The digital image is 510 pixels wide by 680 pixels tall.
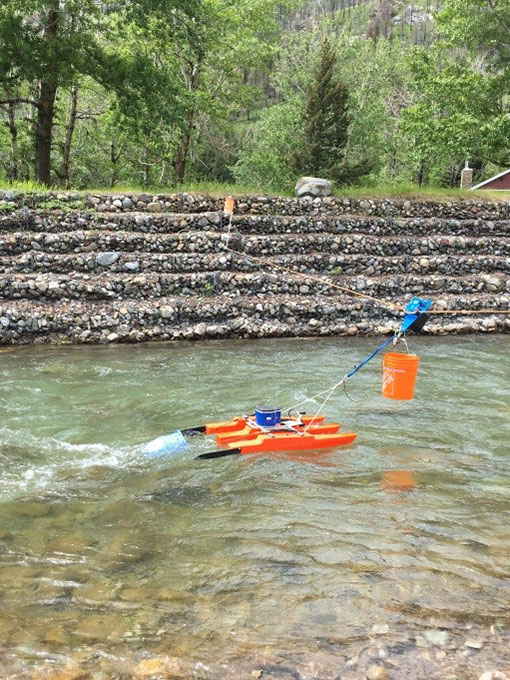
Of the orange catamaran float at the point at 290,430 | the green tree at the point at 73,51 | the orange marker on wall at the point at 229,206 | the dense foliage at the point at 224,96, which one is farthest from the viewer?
the dense foliage at the point at 224,96

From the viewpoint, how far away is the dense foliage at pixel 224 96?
1728 centimetres

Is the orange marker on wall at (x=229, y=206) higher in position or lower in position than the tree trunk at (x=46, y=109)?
lower

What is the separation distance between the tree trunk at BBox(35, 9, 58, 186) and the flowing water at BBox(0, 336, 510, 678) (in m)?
11.3

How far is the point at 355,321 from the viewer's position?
46.6ft

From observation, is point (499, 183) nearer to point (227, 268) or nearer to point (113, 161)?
point (227, 268)

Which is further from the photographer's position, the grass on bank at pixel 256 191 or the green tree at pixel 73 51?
the green tree at pixel 73 51

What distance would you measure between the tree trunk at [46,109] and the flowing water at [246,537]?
1129cm

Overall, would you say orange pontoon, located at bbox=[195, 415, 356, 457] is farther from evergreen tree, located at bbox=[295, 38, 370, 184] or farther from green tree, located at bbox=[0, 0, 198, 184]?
evergreen tree, located at bbox=[295, 38, 370, 184]

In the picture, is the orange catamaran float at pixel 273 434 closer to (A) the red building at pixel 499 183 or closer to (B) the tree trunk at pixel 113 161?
(A) the red building at pixel 499 183

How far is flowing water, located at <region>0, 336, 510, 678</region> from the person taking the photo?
3.45m

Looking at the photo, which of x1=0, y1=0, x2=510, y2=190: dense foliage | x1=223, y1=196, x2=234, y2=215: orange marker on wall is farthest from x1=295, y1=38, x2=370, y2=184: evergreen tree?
x1=223, y1=196, x2=234, y2=215: orange marker on wall

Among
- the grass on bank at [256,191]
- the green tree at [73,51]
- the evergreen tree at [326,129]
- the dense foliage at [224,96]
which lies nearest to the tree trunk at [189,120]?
the dense foliage at [224,96]

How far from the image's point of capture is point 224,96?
30.6m

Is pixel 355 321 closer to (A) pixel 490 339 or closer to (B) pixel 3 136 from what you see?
(A) pixel 490 339
